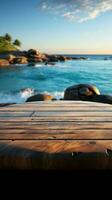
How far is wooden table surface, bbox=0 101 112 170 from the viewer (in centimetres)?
198

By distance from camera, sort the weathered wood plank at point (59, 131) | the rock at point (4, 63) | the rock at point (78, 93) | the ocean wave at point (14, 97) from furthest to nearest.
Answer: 1. the rock at point (4, 63)
2. the ocean wave at point (14, 97)
3. the rock at point (78, 93)
4. the weathered wood plank at point (59, 131)

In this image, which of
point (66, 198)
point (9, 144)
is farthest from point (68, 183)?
point (9, 144)

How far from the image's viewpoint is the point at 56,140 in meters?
2.19

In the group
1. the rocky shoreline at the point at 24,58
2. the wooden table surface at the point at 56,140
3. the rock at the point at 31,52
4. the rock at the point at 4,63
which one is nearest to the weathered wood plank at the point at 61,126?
the wooden table surface at the point at 56,140

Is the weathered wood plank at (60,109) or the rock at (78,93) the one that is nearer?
the weathered wood plank at (60,109)

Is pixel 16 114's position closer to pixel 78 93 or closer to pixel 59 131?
pixel 59 131

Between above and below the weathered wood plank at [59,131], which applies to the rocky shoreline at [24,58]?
below

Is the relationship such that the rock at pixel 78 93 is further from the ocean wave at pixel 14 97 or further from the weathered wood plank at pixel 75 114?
the weathered wood plank at pixel 75 114

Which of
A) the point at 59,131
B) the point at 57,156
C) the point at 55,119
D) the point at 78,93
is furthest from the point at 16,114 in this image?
the point at 78,93

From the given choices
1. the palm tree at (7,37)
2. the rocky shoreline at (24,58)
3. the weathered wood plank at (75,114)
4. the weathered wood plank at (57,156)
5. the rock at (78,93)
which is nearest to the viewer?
the weathered wood plank at (57,156)

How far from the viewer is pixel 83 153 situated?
1974 millimetres

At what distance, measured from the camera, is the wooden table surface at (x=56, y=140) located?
6.48 ft

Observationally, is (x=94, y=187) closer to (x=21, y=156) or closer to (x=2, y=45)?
(x=21, y=156)

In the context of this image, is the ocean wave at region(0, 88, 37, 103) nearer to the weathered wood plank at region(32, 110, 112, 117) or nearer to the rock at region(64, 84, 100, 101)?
the rock at region(64, 84, 100, 101)
